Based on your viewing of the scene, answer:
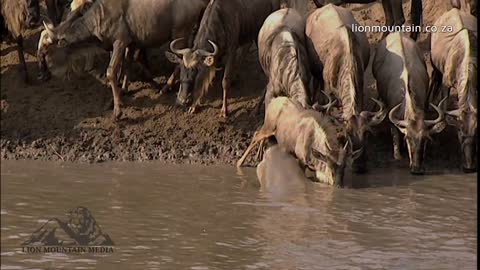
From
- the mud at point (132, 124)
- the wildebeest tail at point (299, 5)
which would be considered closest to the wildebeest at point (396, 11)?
the wildebeest tail at point (299, 5)

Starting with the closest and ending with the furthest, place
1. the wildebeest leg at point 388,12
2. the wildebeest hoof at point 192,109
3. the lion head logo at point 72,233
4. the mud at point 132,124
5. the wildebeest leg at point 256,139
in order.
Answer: the lion head logo at point 72,233 < the wildebeest leg at point 256,139 < the mud at point 132,124 < the wildebeest hoof at point 192,109 < the wildebeest leg at point 388,12

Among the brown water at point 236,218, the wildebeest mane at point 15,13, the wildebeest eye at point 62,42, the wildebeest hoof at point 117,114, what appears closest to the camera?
the brown water at point 236,218

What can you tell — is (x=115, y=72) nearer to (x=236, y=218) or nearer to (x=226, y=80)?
(x=226, y=80)

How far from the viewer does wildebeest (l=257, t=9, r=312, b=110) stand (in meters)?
12.5

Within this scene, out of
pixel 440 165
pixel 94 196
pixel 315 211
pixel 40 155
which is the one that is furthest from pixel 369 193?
pixel 40 155

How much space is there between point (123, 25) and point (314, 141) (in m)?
3.70

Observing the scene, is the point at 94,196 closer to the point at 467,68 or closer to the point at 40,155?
the point at 40,155

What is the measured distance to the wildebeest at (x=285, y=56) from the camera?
12523mm

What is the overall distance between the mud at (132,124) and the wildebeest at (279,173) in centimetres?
103

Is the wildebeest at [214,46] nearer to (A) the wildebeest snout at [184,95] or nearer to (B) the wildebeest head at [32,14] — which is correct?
(A) the wildebeest snout at [184,95]

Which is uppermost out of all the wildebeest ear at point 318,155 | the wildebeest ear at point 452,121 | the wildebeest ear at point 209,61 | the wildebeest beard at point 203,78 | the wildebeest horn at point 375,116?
the wildebeest ear at point 209,61

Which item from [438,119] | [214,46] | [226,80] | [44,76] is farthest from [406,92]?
[44,76]

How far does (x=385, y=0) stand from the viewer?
Answer: 603 inches

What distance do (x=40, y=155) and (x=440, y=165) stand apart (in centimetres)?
512
